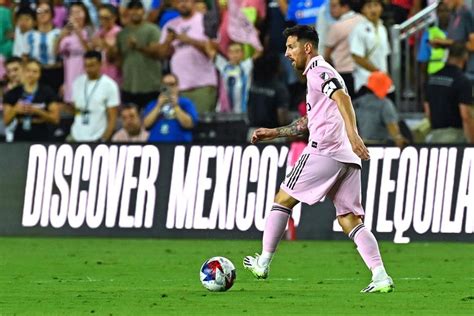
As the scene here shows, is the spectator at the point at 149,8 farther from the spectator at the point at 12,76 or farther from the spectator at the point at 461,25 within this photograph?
the spectator at the point at 461,25

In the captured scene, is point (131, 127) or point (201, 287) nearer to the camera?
point (201, 287)

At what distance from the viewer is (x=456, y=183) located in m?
17.5

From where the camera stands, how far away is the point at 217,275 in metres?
11.3

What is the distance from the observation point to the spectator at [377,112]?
18.6 m

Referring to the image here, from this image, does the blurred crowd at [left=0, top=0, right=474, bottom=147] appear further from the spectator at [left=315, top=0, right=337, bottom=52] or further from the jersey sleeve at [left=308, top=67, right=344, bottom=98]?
the jersey sleeve at [left=308, top=67, right=344, bottom=98]

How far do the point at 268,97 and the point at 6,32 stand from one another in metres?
4.73

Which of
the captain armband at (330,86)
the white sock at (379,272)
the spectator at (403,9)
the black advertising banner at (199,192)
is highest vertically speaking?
the spectator at (403,9)

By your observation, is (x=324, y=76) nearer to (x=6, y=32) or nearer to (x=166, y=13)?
(x=166, y=13)

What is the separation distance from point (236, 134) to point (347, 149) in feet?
30.0

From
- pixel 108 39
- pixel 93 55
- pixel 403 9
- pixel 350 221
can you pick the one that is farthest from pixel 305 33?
pixel 403 9

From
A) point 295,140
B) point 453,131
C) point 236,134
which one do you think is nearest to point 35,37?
point 236,134

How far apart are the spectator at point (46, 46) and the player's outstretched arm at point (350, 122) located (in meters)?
11.1

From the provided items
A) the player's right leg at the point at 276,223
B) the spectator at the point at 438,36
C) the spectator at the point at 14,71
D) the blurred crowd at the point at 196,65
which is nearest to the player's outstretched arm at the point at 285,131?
the player's right leg at the point at 276,223

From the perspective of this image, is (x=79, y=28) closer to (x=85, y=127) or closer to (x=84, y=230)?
(x=85, y=127)
